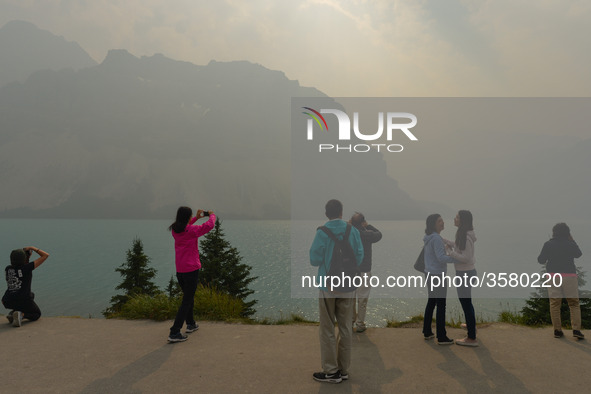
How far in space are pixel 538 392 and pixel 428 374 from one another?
51.6 inches

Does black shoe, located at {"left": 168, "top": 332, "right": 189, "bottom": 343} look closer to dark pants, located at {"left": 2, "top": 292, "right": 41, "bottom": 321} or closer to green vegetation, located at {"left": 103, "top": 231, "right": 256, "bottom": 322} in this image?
green vegetation, located at {"left": 103, "top": 231, "right": 256, "bottom": 322}

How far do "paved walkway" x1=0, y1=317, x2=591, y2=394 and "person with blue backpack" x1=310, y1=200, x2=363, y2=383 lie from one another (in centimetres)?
29

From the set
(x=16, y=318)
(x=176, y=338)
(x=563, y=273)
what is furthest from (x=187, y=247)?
(x=563, y=273)

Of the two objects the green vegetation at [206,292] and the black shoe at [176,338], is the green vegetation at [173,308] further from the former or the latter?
the black shoe at [176,338]

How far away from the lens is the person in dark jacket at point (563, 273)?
634 centimetres

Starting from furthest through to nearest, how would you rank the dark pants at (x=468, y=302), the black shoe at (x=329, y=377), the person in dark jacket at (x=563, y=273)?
the person in dark jacket at (x=563, y=273)
the dark pants at (x=468, y=302)
the black shoe at (x=329, y=377)

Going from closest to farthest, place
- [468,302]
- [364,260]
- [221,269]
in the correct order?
[468,302]
[364,260]
[221,269]

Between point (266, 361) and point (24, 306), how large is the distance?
222 inches

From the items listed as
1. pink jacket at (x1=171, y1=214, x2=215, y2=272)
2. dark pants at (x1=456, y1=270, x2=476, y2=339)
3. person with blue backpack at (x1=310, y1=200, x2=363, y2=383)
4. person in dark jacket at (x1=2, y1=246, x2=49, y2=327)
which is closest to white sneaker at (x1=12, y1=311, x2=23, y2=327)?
A: person in dark jacket at (x1=2, y1=246, x2=49, y2=327)

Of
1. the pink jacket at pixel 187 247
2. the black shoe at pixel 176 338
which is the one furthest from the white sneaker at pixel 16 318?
the pink jacket at pixel 187 247

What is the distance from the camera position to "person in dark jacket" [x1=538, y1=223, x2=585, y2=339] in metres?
6.34

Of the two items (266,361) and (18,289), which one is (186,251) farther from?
(18,289)

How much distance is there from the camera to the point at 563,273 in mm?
6469

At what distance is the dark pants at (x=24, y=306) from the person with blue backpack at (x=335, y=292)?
6.15 meters
